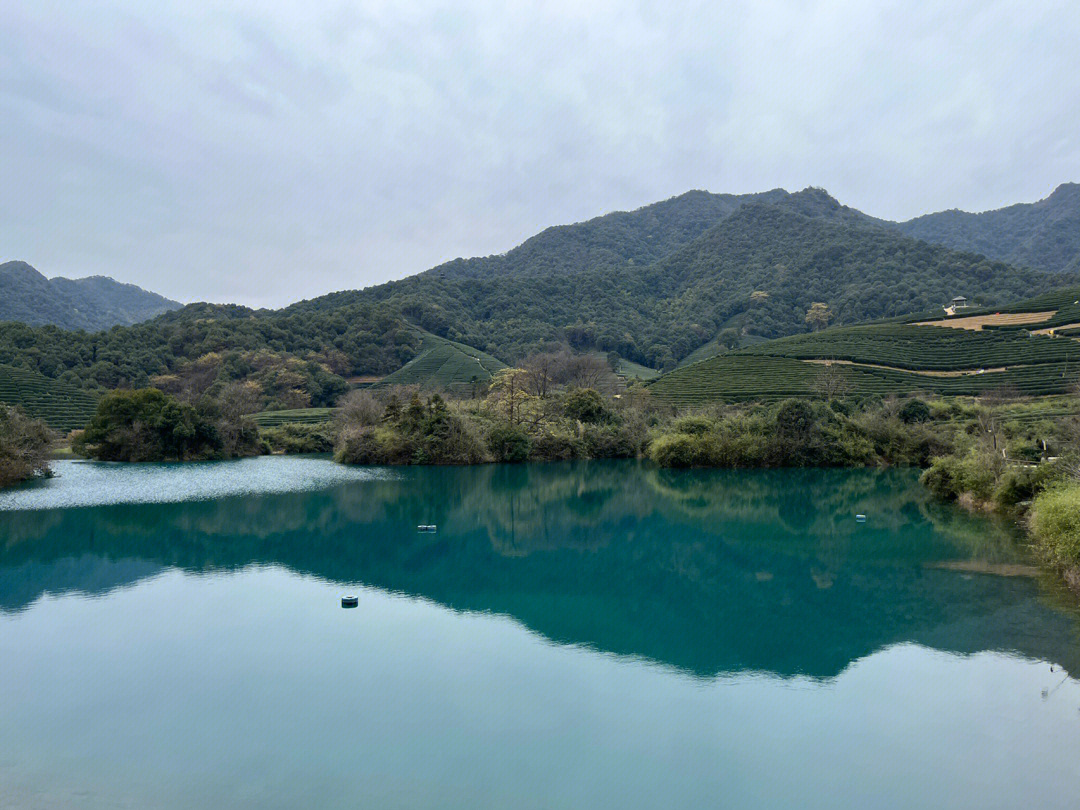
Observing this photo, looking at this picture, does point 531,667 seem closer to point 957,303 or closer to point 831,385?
point 831,385

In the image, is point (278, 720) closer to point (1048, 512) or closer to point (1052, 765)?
point (1052, 765)

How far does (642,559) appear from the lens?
18.6 m

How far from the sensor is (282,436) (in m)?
53.6

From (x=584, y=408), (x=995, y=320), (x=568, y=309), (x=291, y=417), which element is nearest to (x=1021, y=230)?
(x=568, y=309)

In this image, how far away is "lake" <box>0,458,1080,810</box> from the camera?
7320 millimetres

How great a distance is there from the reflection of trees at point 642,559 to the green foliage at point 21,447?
29.1 ft

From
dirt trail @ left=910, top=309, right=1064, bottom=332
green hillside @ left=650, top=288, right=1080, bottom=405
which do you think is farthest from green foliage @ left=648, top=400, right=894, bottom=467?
dirt trail @ left=910, top=309, right=1064, bottom=332

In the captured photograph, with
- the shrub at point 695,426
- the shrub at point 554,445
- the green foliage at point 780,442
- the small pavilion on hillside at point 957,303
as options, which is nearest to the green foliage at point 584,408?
the shrub at point 554,445

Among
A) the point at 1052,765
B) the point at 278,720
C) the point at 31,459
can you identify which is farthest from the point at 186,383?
the point at 1052,765

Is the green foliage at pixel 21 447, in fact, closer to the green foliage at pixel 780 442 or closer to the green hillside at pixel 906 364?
the green foliage at pixel 780 442

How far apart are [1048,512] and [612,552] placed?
10047 mm

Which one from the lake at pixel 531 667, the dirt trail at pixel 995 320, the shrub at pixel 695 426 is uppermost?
the dirt trail at pixel 995 320

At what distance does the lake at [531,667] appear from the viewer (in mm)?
7320

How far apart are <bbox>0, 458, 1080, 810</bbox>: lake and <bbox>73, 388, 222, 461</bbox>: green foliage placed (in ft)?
68.2
